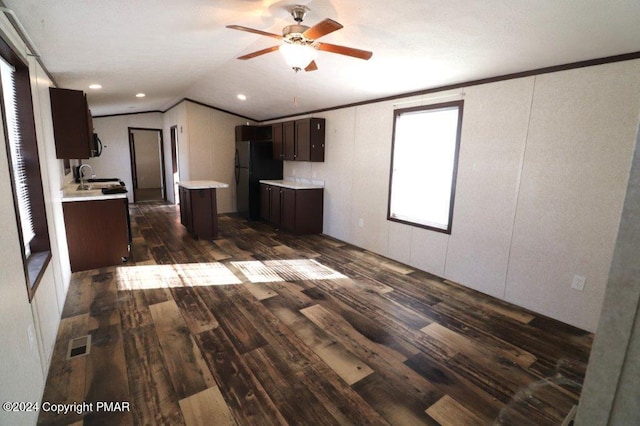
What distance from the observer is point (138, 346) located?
7.80 ft

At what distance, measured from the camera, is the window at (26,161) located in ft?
7.46

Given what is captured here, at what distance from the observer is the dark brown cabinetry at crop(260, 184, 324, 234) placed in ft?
18.6

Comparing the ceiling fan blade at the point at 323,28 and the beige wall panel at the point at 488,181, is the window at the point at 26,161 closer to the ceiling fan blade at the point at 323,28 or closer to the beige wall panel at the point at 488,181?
the ceiling fan blade at the point at 323,28

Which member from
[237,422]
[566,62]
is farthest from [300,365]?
[566,62]

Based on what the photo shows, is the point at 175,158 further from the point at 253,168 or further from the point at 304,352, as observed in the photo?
the point at 304,352

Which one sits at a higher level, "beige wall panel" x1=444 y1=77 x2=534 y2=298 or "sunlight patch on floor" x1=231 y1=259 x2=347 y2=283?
"beige wall panel" x1=444 y1=77 x2=534 y2=298

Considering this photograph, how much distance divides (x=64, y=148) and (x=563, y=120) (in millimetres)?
5120

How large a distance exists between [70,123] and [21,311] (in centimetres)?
266

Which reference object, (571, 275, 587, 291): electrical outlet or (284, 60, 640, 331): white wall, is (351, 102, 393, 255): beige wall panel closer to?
(284, 60, 640, 331): white wall

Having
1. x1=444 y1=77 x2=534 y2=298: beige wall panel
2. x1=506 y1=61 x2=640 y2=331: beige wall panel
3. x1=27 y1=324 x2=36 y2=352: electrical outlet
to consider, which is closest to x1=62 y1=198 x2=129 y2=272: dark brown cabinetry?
x1=27 y1=324 x2=36 y2=352: electrical outlet

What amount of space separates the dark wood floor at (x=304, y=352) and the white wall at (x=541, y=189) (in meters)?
0.30

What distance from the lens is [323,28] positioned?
1958 millimetres

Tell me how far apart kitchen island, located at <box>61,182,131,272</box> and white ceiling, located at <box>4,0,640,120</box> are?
1473mm

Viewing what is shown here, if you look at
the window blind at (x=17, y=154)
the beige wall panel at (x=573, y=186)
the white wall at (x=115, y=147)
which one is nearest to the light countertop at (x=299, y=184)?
the beige wall panel at (x=573, y=186)
